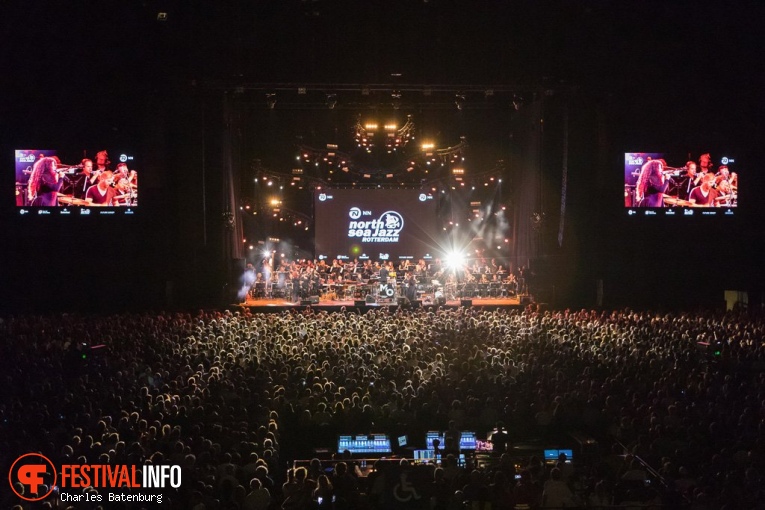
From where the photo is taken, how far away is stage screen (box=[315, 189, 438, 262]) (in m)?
31.1

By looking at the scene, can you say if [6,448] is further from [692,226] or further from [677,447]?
[692,226]

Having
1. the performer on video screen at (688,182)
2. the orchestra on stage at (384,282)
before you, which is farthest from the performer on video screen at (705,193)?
the orchestra on stage at (384,282)

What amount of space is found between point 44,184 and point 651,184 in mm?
20702

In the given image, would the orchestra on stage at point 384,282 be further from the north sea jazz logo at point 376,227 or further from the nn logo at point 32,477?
the nn logo at point 32,477

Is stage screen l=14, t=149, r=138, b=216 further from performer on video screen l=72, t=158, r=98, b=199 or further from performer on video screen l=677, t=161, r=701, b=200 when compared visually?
performer on video screen l=677, t=161, r=701, b=200

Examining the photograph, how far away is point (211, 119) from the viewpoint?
2305 cm

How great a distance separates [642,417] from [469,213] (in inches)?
982

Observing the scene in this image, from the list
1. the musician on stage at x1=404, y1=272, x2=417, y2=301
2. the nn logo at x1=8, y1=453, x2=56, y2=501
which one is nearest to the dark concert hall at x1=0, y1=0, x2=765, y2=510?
the nn logo at x1=8, y1=453, x2=56, y2=501

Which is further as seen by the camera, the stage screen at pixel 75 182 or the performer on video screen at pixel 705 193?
the performer on video screen at pixel 705 193

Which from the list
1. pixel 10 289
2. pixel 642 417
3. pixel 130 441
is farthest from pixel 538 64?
pixel 10 289

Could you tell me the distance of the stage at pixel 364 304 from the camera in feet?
76.4

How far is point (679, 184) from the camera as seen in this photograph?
2325 cm

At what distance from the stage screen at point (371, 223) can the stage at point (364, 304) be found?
6164 millimetres

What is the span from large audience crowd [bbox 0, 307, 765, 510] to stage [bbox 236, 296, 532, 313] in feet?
22.0
